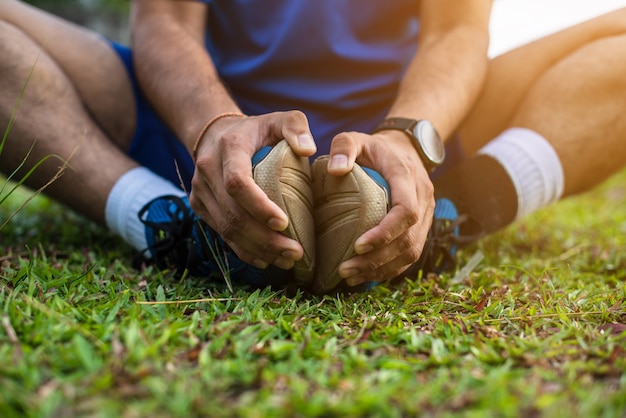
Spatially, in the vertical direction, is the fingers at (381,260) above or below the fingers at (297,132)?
below

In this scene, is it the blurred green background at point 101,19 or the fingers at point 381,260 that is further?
the blurred green background at point 101,19

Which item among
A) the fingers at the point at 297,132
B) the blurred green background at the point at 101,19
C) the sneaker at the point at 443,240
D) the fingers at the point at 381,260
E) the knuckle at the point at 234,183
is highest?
the fingers at the point at 297,132

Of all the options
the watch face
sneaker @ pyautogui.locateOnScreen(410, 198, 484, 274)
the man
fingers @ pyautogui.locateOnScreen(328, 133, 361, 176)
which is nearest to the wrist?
the man

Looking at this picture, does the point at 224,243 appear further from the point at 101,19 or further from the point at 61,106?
the point at 101,19

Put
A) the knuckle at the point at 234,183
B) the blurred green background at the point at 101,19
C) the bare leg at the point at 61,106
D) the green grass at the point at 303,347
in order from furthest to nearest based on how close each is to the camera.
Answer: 1. the blurred green background at the point at 101,19
2. the bare leg at the point at 61,106
3. the knuckle at the point at 234,183
4. the green grass at the point at 303,347

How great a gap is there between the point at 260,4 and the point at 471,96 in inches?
29.2

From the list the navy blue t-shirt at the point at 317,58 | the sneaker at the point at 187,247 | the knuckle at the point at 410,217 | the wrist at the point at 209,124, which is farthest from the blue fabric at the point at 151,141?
the knuckle at the point at 410,217

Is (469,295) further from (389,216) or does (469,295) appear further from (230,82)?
(230,82)

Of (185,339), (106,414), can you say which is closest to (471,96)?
(185,339)

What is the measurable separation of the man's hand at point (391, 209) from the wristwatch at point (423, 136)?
0.12 meters

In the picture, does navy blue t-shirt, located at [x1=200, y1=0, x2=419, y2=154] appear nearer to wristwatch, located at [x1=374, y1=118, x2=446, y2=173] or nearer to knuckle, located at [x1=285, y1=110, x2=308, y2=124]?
wristwatch, located at [x1=374, y1=118, x2=446, y2=173]

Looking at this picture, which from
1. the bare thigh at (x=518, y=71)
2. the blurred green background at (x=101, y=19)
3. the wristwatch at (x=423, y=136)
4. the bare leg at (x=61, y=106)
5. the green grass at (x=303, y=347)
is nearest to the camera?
the green grass at (x=303, y=347)

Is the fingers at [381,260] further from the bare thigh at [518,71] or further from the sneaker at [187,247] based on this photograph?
the bare thigh at [518,71]

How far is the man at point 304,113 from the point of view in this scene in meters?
1.11
